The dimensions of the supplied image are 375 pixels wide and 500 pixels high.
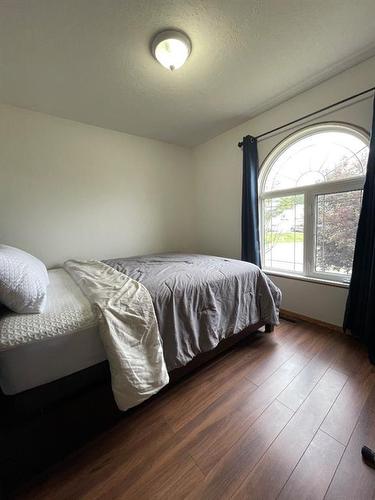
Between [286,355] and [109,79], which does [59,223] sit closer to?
[109,79]

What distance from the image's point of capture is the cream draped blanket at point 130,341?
1.02 m

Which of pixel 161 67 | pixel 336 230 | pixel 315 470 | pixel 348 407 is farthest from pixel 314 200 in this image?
pixel 315 470

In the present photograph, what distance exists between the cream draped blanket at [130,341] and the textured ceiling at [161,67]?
177 cm

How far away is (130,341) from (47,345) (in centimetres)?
38

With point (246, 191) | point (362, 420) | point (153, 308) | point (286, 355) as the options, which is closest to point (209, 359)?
point (286, 355)

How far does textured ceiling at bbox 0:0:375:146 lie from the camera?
1.29m

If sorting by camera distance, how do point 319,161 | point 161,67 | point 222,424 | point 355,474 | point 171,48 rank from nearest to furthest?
point 355,474 → point 222,424 → point 171,48 → point 161,67 → point 319,161

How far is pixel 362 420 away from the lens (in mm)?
1177

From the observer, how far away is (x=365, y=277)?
178 cm

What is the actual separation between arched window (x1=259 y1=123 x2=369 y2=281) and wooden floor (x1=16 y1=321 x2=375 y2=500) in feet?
3.52

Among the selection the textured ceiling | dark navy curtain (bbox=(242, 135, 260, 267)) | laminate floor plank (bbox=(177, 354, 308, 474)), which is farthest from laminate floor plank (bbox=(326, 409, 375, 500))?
the textured ceiling

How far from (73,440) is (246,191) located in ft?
8.91

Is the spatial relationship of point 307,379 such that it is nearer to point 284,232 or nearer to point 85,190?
point 284,232

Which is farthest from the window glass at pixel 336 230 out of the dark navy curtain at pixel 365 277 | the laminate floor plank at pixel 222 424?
the laminate floor plank at pixel 222 424
